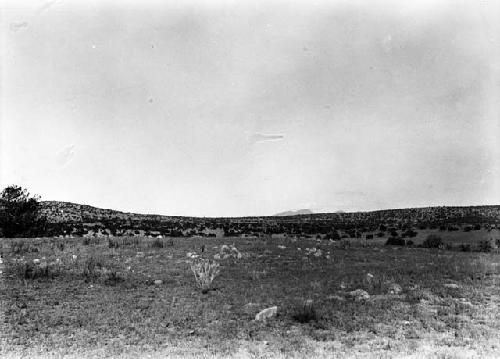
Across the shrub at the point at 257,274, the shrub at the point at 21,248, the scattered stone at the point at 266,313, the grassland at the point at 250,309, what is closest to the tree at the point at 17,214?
the shrub at the point at 21,248

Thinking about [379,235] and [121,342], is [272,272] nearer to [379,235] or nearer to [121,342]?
[121,342]

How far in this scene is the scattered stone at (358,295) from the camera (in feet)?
29.8

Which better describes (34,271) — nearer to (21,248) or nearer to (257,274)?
(21,248)

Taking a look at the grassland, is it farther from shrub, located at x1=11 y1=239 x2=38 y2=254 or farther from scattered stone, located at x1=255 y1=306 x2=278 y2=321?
shrub, located at x1=11 y1=239 x2=38 y2=254

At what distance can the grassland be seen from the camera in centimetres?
645

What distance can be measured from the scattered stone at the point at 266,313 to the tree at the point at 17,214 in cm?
2462

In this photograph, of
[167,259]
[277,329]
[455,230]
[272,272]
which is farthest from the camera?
[455,230]

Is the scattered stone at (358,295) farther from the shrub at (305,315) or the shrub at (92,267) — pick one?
the shrub at (92,267)

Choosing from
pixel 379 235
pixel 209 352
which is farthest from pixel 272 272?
pixel 379 235

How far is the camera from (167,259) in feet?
46.4

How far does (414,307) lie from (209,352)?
460cm

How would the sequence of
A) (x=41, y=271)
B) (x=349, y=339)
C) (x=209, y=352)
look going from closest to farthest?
(x=209, y=352)
(x=349, y=339)
(x=41, y=271)

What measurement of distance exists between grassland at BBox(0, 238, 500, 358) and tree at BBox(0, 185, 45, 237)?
15.6 m

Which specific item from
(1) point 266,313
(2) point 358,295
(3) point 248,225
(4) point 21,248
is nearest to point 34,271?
(4) point 21,248
